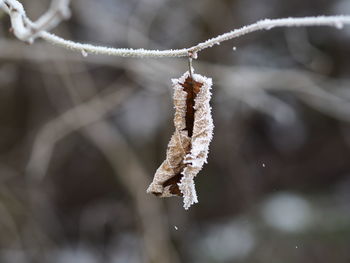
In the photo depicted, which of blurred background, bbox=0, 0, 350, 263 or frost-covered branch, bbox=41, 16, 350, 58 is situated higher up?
blurred background, bbox=0, 0, 350, 263

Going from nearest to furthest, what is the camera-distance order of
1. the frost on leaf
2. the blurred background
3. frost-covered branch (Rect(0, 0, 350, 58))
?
frost-covered branch (Rect(0, 0, 350, 58)) → the frost on leaf → the blurred background

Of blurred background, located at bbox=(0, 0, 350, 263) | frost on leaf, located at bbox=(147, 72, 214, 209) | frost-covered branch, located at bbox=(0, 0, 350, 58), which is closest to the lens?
frost-covered branch, located at bbox=(0, 0, 350, 58)

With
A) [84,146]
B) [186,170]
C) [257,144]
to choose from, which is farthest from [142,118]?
[186,170]

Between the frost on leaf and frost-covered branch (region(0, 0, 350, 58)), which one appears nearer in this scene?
frost-covered branch (region(0, 0, 350, 58))

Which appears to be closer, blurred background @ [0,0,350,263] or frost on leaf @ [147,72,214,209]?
frost on leaf @ [147,72,214,209]

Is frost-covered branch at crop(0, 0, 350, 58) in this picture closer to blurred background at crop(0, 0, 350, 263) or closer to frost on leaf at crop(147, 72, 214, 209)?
frost on leaf at crop(147, 72, 214, 209)

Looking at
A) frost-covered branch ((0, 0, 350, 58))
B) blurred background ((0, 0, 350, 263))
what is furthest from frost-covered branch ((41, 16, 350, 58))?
blurred background ((0, 0, 350, 263))

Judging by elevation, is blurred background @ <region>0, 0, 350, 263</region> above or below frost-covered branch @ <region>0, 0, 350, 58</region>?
above
